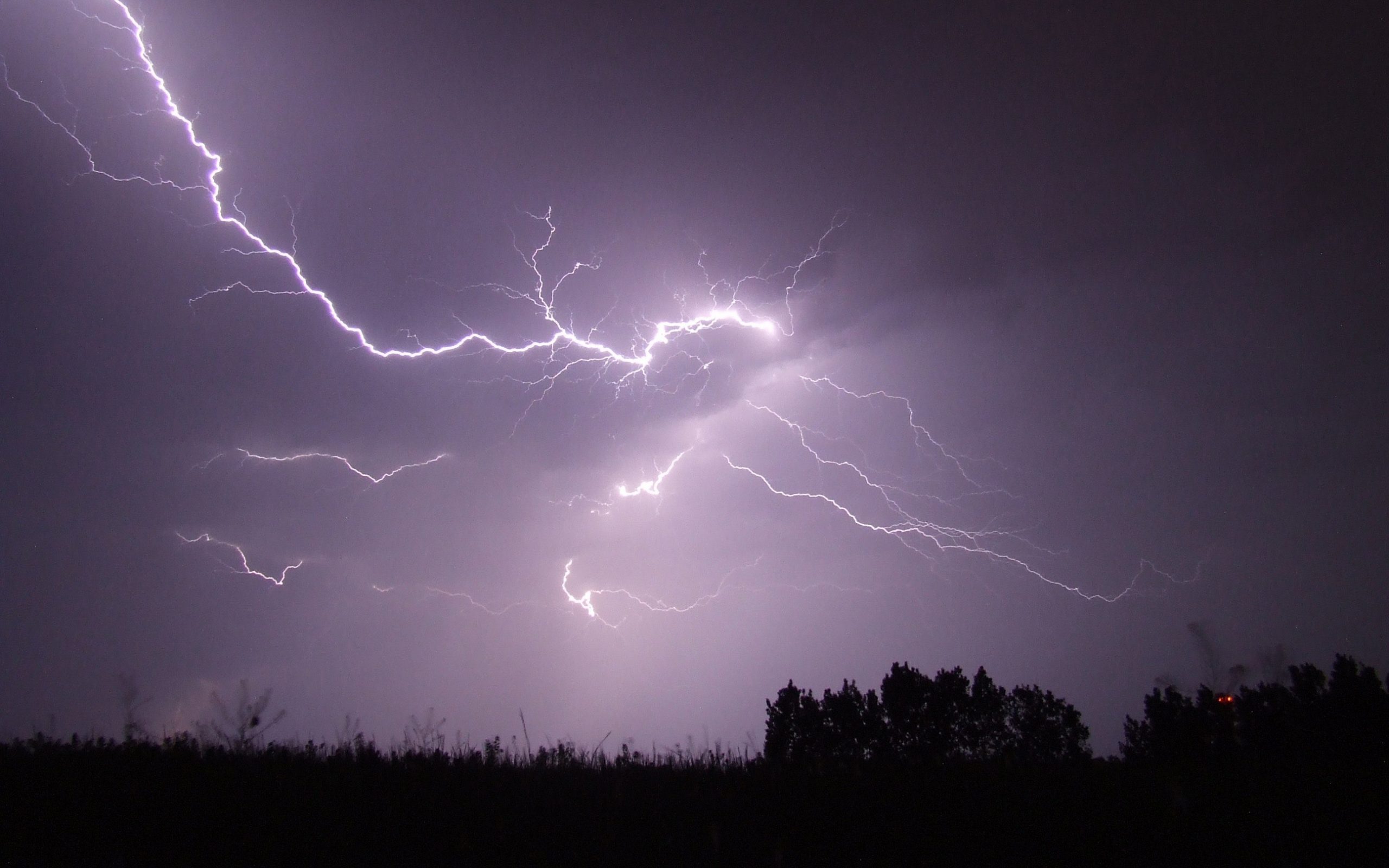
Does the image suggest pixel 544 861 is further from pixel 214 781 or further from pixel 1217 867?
pixel 1217 867

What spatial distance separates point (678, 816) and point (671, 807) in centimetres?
12

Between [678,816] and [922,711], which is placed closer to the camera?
[678,816]

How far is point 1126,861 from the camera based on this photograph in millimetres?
2570

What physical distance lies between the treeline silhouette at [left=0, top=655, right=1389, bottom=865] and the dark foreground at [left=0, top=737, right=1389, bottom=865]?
0.01 metres

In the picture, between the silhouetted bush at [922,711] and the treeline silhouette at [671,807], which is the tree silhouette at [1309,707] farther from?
the treeline silhouette at [671,807]

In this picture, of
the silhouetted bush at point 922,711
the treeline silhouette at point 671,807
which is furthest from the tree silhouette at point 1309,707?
the treeline silhouette at point 671,807

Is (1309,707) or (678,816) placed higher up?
(678,816)

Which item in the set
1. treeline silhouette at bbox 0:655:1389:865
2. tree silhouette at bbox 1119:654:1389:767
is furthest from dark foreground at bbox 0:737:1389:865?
tree silhouette at bbox 1119:654:1389:767

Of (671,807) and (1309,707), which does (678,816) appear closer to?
(671,807)

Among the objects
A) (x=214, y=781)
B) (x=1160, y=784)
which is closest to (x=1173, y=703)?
(x=1160, y=784)

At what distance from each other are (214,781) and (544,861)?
81.7 inches

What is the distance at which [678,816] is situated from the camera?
306cm

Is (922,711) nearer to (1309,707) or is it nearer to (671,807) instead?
(1309,707)

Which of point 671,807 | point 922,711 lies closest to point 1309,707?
point 922,711
